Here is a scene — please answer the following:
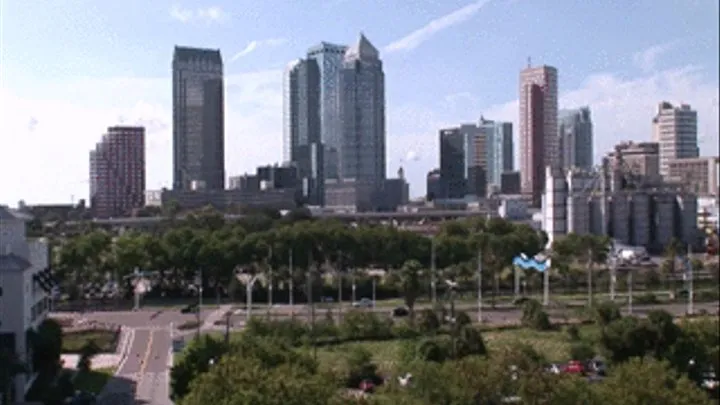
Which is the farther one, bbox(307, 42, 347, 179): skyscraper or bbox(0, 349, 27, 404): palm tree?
bbox(307, 42, 347, 179): skyscraper

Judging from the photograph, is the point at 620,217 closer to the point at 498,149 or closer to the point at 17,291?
the point at 17,291

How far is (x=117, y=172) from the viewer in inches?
1299

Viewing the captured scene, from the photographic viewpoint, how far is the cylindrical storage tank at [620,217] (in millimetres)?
22234

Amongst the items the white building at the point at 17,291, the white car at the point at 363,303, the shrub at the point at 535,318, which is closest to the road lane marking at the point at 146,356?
the white building at the point at 17,291

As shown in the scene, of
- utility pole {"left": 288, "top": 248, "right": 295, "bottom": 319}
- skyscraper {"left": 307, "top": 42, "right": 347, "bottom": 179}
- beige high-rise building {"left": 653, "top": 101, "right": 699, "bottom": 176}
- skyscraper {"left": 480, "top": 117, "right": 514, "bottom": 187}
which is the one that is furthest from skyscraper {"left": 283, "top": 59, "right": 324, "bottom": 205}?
utility pole {"left": 288, "top": 248, "right": 295, "bottom": 319}

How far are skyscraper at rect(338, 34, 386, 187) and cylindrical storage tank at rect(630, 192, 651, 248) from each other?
1805 cm

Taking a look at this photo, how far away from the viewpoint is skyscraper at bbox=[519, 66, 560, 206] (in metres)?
36.4

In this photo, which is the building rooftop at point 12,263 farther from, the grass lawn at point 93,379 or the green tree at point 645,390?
the green tree at point 645,390

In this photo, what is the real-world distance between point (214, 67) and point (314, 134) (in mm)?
6081

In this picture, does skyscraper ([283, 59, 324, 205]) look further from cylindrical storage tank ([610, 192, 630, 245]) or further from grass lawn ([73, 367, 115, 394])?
grass lawn ([73, 367, 115, 394])

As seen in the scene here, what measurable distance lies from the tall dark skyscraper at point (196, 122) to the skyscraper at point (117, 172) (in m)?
4.46

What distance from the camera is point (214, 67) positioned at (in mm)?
40188

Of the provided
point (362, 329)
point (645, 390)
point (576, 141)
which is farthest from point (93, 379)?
point (576, 141)

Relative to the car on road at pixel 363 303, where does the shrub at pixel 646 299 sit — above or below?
above
